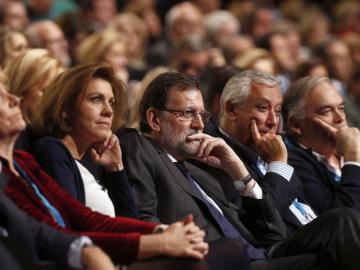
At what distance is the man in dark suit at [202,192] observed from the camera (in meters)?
4.57

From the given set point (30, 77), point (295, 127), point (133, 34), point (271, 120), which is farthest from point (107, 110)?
point (133, 34)

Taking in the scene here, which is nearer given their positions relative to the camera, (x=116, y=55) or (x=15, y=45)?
(x=15, y=45)

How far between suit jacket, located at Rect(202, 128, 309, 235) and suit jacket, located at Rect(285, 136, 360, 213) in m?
0.16

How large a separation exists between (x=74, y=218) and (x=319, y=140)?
2390mm

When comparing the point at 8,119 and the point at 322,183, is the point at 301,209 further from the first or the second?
the point at 8,119

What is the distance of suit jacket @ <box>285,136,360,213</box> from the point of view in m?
5.49

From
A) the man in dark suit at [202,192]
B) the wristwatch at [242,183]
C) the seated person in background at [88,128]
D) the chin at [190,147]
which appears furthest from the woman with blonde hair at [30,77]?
the wristwatch at [242,183]

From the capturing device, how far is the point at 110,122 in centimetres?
461

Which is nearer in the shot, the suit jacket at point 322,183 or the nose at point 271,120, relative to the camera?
the suit jacket at point 322,183

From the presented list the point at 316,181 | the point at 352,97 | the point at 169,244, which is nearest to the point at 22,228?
the point at 169,244

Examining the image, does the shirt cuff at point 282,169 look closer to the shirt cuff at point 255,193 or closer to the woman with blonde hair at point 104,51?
the shirt cuff at point 255,193

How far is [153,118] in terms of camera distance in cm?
496

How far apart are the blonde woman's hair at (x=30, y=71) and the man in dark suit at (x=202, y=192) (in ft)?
1.92

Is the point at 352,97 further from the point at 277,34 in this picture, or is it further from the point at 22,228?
the point at 22,228
